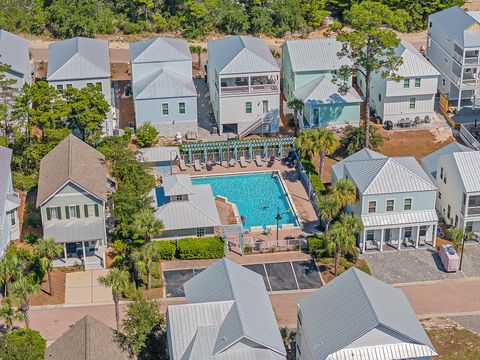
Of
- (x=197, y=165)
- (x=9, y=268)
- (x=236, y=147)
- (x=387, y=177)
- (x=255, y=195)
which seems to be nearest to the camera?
(x=9, y=268)

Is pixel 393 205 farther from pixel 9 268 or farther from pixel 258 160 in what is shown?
pixel 9 268

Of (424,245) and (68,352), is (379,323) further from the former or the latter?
(424,245)

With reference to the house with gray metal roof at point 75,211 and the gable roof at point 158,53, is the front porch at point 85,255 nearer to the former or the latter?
the house with gray metal roof at point 75,211

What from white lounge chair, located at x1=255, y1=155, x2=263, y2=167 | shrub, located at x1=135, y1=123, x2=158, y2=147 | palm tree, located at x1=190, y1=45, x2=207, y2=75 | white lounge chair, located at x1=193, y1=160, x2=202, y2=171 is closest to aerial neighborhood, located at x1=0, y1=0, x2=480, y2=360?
shrub, located at x1=135, y1=123, x2=158, y2=147

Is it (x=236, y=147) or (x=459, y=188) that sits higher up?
(x=459, y=188)

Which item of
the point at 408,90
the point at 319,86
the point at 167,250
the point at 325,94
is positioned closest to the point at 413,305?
the point at 167,250

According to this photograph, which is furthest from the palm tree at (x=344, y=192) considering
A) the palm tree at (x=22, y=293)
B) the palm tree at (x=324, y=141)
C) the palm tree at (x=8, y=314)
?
the palm tree at (x=8, y=314)
